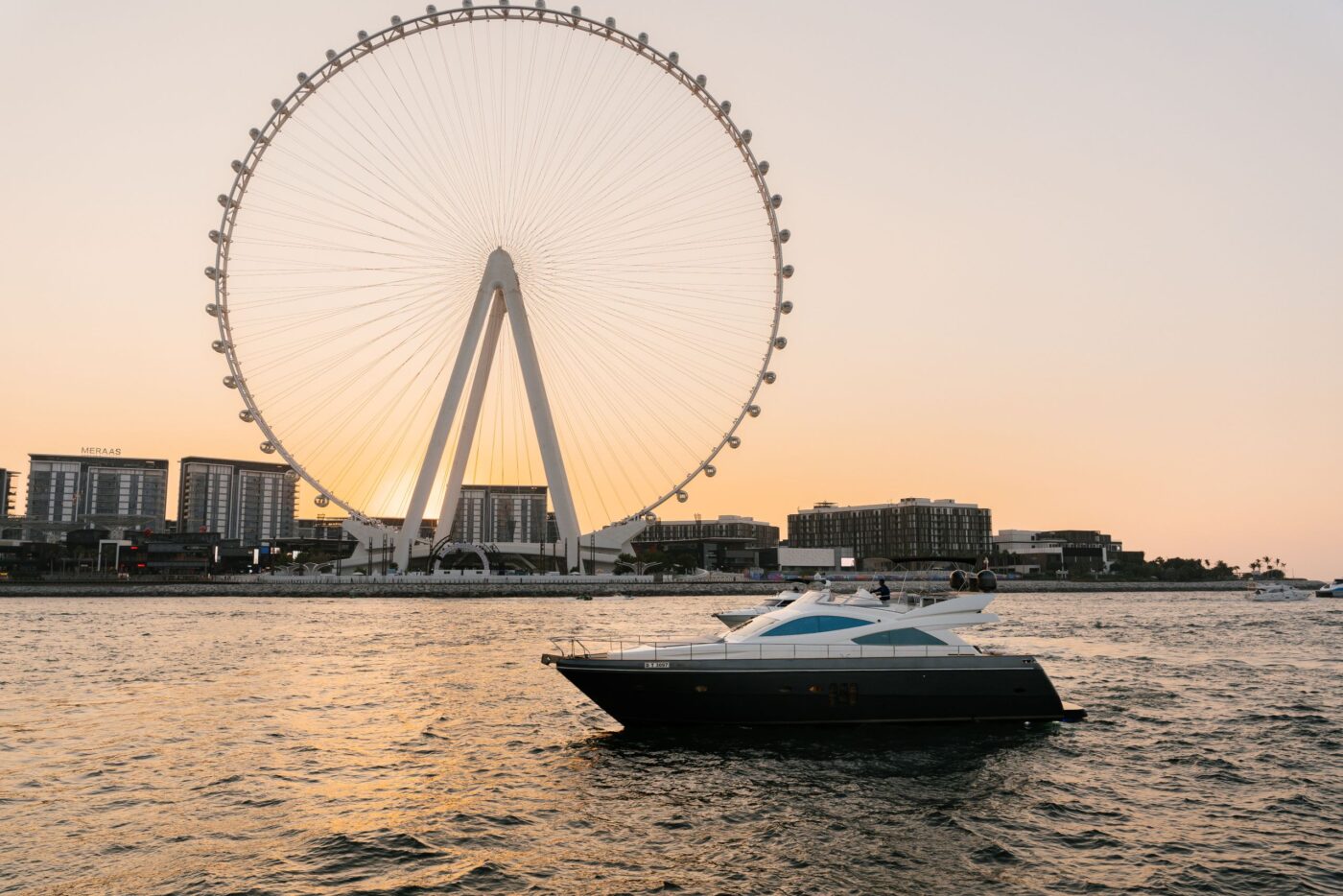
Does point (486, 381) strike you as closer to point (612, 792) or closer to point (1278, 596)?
point (612, 792)

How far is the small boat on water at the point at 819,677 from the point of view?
2497 cm

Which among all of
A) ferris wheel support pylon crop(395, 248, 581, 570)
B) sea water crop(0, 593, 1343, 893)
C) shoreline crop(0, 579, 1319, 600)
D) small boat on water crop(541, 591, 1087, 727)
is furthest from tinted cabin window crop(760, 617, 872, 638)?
shoreline crop(0, 579, 1319, 600)

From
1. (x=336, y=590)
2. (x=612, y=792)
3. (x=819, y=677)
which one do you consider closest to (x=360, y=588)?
(x=336, y=590)

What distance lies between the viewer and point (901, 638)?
2566 centimetres

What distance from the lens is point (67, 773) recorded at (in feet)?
71.9

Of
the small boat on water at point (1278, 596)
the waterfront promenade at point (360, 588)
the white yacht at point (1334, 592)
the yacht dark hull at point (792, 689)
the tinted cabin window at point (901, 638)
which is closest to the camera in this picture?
the yacht dark hull at point (792, 689)

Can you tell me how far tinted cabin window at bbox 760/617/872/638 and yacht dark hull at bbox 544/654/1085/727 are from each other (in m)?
0.96

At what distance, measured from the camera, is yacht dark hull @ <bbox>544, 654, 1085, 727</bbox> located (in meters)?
24.9

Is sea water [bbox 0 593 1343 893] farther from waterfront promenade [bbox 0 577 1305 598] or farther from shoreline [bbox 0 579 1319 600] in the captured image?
waterfront promenade [bbox 0 577 1305 598]

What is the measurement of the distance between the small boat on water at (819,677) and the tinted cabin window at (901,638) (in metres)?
0.02

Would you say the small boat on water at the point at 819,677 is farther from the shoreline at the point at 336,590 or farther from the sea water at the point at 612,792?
the shoreline at the point at 336,590

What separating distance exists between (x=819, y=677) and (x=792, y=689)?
73 cm

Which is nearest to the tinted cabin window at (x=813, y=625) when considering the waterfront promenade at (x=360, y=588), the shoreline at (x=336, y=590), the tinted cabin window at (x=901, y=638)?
the tinted cabin window at (x=901, y=638)

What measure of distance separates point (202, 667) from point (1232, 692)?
3925 cm
